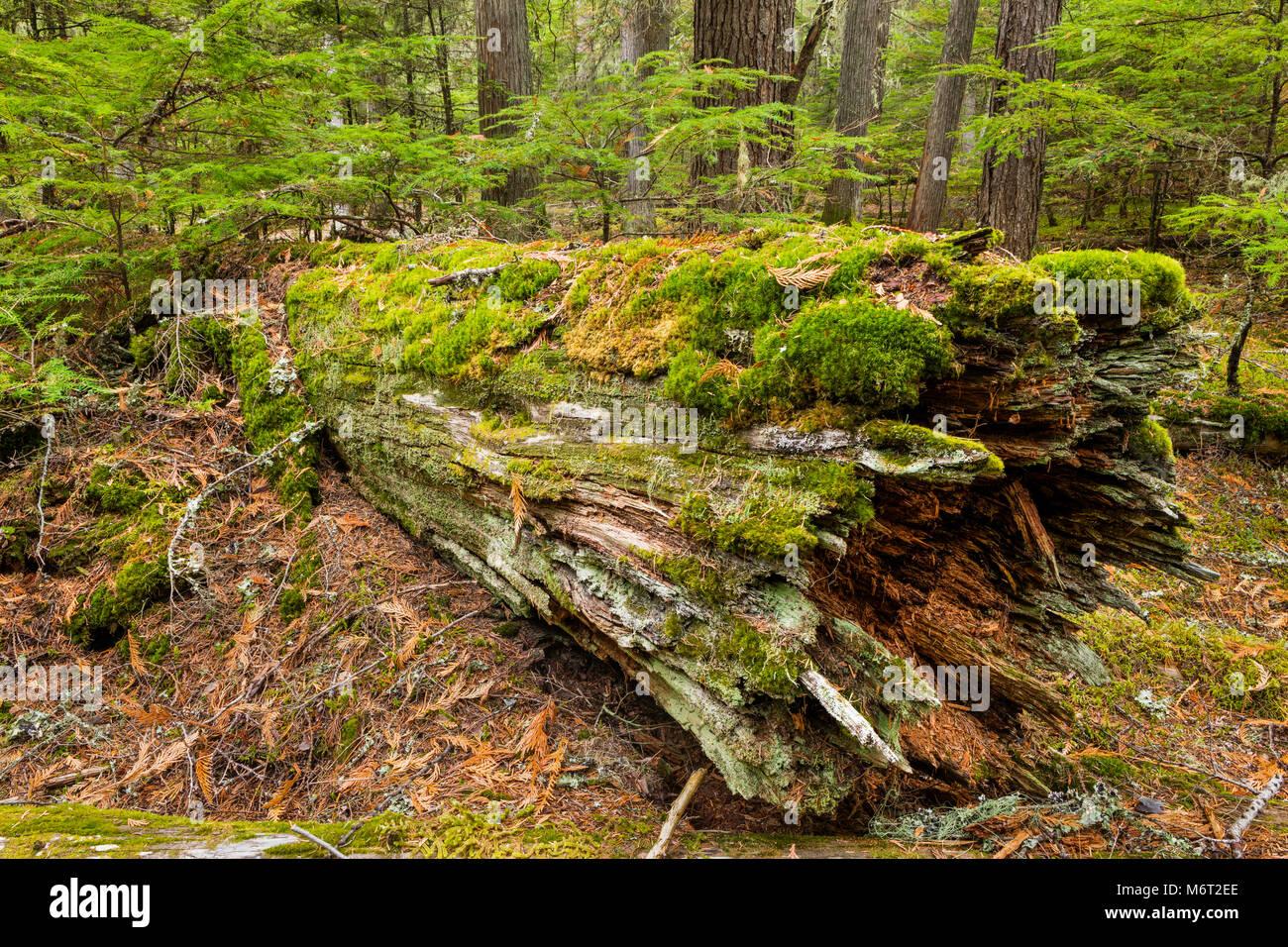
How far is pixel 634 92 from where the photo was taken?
4.71m

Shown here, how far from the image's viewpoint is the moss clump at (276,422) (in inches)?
167

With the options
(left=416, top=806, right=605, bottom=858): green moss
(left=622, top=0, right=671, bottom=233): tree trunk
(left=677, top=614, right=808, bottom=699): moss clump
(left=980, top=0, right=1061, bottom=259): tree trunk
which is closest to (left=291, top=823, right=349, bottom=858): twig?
(left=416, top=806, right=605, bottom=858): green moss

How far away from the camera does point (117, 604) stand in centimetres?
367

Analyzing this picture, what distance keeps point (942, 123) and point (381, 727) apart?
14.3m

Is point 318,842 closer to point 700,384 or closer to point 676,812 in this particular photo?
point 676,812

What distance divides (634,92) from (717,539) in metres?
3.94

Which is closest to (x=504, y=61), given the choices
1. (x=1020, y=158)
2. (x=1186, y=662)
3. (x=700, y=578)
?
(x=1020, y=158)

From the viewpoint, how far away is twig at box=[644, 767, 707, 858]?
2.35 m

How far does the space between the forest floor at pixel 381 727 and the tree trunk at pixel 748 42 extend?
458 centimetres

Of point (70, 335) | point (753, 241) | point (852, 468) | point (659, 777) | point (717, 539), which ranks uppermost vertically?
point (753, 241)

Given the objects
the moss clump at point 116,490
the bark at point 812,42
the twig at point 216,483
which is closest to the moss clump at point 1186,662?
the bark at point 812,42

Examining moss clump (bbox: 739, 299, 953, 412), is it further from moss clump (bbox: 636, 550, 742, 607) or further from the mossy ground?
the mossy ground
